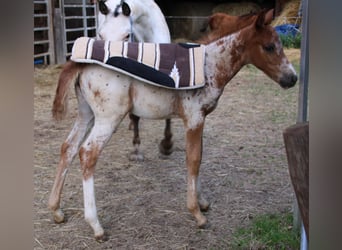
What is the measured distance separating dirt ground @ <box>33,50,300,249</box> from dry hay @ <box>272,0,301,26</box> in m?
2.58

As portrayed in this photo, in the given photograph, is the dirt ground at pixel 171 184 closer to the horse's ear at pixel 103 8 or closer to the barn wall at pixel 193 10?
the horse's ear at pixel 103 8

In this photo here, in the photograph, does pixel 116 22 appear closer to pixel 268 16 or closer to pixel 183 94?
pixel 183 94

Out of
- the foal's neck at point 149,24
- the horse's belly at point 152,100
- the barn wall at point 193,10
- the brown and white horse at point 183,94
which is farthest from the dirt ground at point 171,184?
the barn wall at point 193,10

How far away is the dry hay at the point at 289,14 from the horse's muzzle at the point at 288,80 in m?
4.66

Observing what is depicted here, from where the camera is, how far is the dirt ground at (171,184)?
7.08ft

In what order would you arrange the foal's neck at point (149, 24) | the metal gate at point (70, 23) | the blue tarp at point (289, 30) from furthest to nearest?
the metal gate at point (70, 23) → the blue tarp at point (289, 30) → the foal's neck at point (149, 24)

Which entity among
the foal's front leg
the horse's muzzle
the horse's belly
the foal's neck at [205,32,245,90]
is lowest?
the foal's front leg

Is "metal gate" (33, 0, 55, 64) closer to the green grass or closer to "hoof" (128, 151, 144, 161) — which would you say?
"hoof" (128, 151, 144, 161)

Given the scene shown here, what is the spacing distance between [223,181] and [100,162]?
93cm

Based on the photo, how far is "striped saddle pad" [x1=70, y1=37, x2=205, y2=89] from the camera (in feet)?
6.30

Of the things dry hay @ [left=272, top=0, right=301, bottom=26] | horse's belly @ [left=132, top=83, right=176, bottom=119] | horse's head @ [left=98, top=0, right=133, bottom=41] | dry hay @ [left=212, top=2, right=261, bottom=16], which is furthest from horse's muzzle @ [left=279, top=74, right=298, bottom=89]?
dry hay @ [left=212, top=2, right=261, bottom=16]

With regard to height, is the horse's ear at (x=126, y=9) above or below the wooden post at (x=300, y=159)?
above
